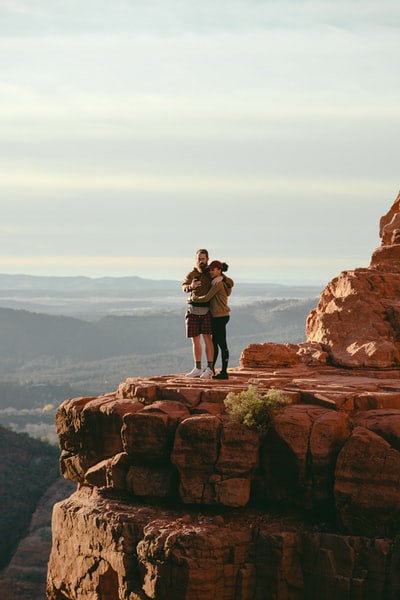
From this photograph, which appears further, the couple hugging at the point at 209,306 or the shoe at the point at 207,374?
the shoe at the point at 207,374

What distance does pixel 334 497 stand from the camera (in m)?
27.1

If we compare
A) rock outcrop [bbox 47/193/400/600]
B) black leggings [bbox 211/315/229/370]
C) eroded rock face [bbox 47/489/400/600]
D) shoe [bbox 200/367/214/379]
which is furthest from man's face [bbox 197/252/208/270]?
eroded rock face [bbox 47/489/400/600]

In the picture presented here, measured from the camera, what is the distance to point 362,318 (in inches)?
1307

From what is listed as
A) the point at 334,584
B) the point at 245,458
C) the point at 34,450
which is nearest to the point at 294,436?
the point at 245,458

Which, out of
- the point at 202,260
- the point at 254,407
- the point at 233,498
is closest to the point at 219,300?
the point at 202,260

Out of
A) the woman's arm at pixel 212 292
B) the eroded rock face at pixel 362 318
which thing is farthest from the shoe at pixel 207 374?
the eroded rock face at pixel 362 318

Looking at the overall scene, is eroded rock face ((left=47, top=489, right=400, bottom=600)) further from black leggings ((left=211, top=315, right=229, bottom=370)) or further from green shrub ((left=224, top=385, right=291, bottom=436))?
black leggings ((left=211, top=315, right=229, bottom=370))

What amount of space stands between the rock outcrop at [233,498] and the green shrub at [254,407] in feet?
0.58

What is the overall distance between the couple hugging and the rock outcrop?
3.50 feet

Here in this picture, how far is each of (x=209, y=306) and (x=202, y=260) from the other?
1.27 metres

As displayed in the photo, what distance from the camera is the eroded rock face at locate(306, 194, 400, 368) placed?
32.6 metres

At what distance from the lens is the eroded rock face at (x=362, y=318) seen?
107ft

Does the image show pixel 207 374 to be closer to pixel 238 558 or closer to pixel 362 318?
pixel 362 318

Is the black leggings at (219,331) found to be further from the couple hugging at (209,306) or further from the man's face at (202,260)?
the man's face at (202,260)
